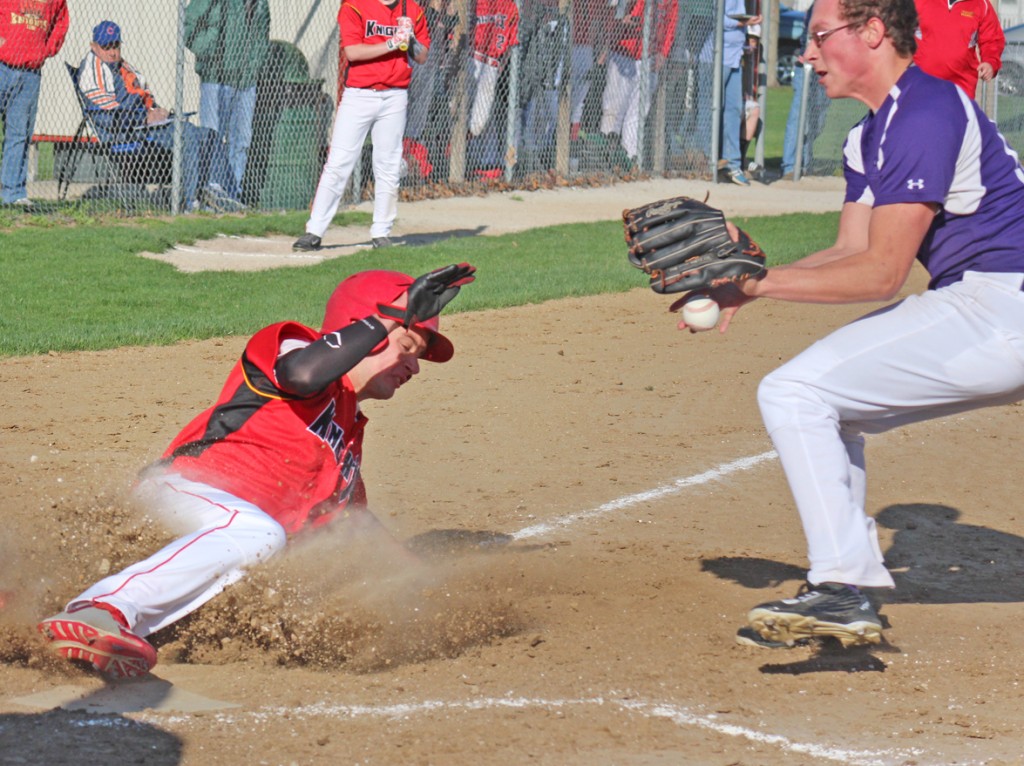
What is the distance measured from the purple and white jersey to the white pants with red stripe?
6.66 feet

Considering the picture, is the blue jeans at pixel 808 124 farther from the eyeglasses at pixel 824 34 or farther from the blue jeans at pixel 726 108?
the eyeglasses at pixel 824 34

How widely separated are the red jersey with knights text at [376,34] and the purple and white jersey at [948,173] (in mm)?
7772

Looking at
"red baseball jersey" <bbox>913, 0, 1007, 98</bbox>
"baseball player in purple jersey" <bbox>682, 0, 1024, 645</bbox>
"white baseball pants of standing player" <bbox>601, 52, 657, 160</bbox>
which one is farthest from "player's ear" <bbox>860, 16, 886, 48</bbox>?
"white baseball pants of standing player" <bbox>601, 52, 657, 160</bbox>

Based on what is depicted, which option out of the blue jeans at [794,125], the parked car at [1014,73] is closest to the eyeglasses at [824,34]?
the blue jeans at [794,125]

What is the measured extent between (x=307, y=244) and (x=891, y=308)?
820 cm

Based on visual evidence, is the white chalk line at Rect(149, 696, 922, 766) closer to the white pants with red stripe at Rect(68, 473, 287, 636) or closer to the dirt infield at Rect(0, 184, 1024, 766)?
the dirt infield at Rect(0, 184, 1024, 766)

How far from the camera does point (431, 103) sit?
1497 cm

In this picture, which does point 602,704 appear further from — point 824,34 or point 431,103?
point 431,103

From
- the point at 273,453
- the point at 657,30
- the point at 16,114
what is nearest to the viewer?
the point at 273,453

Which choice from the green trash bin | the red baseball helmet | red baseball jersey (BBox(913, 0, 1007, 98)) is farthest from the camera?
the green trash bin

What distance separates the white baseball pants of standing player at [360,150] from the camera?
11.5 m

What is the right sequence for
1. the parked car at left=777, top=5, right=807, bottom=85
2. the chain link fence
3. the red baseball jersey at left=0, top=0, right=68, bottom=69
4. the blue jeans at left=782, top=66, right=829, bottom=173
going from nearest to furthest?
the red baseball jersey at left=0, top=0, right=68, bottom=69
the chain link fence
the blue jeans at left=782, top=66, right=829, bottom=173
the parked car at left=777, top=5, right=807, bottom=85

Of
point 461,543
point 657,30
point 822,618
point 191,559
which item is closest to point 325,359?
point 191,559

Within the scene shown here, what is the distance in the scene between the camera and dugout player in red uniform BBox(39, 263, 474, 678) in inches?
148
